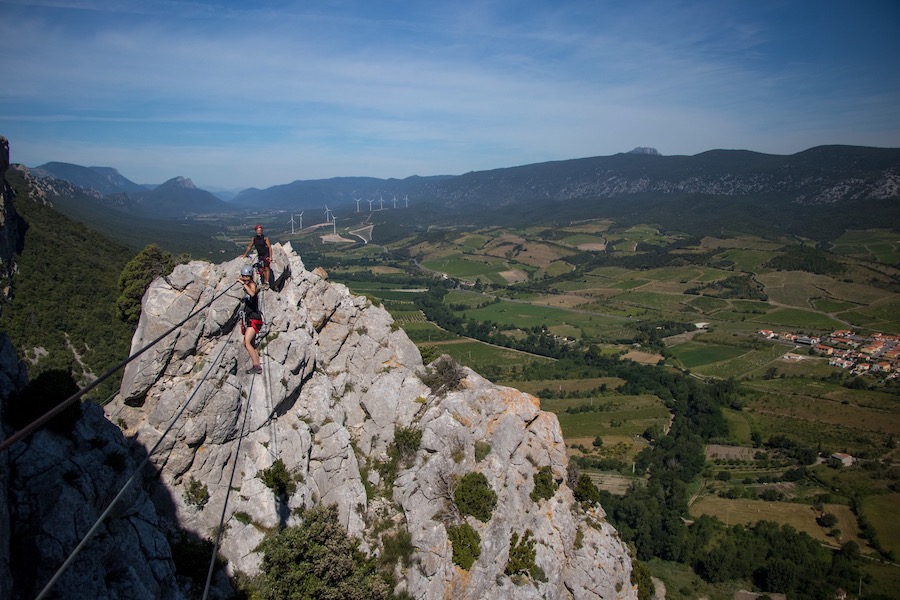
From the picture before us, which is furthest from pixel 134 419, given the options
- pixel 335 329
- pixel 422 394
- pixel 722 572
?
pixel 722 572

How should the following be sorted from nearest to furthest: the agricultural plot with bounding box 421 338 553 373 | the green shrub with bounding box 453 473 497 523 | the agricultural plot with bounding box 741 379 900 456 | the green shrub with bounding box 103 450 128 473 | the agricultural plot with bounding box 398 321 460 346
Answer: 1. the green shrub with bounding box 103 450 128 473
2. the green shrub with bounding box 453 473 497 523
3. the agricultural plot with bounding box 741 379 900 456
4. the agricultural plot with bounding box 421 338 553 373
5. the agricultural plot with bounding box 398 321 460 346

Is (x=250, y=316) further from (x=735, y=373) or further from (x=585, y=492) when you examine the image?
(x=735, y=373)

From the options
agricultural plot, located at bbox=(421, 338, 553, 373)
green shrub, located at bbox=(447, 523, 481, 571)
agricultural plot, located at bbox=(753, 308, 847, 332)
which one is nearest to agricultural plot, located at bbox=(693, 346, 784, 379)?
agricultural plot, located at bbox=(753, 308, 847, 332)

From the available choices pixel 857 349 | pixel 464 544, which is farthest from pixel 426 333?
pixel 857 349

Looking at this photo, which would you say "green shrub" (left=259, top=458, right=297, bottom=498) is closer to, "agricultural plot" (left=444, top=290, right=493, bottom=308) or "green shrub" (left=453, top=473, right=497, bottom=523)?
"green shrub" (left=453, top=473, right=497, bottom=523)

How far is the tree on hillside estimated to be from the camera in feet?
87.7

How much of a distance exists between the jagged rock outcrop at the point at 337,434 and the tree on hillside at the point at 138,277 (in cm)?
245

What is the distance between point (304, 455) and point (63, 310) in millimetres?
32733

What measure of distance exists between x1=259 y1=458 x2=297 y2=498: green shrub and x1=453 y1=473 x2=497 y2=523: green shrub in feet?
29.6

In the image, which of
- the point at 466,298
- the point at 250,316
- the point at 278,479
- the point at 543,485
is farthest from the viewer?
the point at 466,298

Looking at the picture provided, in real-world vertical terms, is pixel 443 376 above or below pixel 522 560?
above

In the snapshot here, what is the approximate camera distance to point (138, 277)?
26.8 metres

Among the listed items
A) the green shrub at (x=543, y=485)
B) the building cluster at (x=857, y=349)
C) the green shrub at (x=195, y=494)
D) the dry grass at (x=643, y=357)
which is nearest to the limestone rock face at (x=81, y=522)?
the green shrub at (x=195, y=494)

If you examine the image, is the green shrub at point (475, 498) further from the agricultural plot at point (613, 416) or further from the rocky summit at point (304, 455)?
the agricultural plot at point (613, 416)
